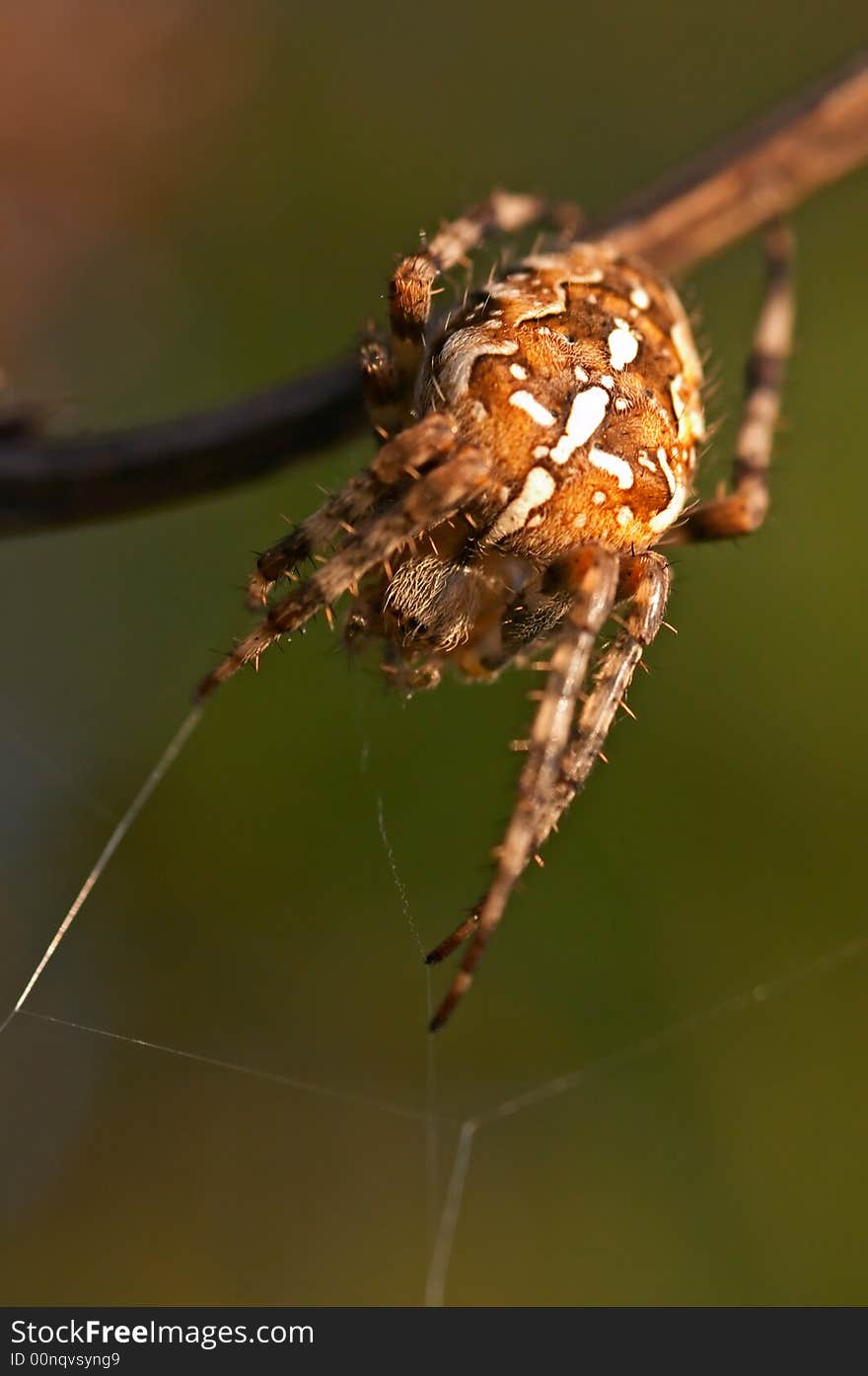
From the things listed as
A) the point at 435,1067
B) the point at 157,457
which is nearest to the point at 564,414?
the point at 157,457

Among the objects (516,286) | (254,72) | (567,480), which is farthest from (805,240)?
(567,480)

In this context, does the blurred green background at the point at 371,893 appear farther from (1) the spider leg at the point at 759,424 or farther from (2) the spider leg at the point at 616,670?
(2) the spider leg at the point at 616,670

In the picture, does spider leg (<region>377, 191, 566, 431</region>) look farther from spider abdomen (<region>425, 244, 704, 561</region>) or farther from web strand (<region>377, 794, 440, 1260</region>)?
web strand (<region>377, 794, 440, 1260</region>)

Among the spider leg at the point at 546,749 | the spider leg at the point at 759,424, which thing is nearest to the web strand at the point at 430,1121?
the spider leg at the point at 759,424

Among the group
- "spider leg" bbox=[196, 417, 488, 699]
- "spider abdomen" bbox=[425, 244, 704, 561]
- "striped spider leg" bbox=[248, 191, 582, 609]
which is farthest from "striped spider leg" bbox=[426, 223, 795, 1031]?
"striped spider leg" bbox=[248, 191, 582, 609]

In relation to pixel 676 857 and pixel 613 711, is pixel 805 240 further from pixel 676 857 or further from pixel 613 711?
pixel 613 711
